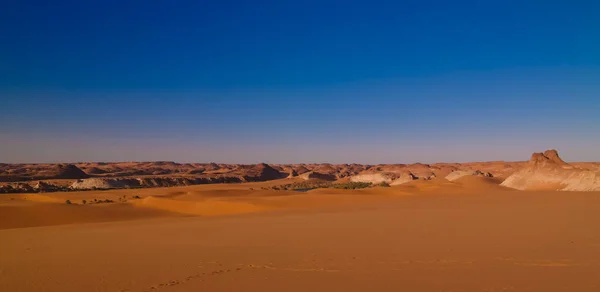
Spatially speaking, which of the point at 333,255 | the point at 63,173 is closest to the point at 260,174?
the point at 63,173

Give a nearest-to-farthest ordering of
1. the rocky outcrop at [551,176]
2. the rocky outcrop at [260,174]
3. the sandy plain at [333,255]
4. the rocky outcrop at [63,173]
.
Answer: the sandy plain at [333,255], the rocky outcrop at [551,176], the rocky outcrop at [63,173], the rocky outcrop at [260,174]

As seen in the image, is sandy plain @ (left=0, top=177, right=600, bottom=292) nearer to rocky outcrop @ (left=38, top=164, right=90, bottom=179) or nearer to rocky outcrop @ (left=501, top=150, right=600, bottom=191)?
rocky outcrop @ (left=501, top=150, right=600, bottom=191)

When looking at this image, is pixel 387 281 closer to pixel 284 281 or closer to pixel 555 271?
pixel 284 281

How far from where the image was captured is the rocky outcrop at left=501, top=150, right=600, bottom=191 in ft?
103

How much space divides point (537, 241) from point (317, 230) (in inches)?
254

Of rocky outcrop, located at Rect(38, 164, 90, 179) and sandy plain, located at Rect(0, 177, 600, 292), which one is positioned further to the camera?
rocky outcrop, located at Rect(38, 164, 90, 179)

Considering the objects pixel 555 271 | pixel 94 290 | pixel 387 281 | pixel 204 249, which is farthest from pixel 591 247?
pixel 94 290

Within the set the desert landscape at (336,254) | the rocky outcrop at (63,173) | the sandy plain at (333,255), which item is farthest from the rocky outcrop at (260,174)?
the sandy plain at (333,255)

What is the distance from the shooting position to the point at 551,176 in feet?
119

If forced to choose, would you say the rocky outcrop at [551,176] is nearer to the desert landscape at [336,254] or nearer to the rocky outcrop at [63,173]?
the desert landscape at [336,254]

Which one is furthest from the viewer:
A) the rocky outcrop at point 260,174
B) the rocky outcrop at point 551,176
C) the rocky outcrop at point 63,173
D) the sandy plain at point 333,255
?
the rocky outcrop at point 260,174

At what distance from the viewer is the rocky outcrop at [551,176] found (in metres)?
31.4

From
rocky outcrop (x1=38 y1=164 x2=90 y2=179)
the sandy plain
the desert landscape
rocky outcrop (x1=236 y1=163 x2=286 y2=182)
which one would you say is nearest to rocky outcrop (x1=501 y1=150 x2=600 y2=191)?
the desert landscape

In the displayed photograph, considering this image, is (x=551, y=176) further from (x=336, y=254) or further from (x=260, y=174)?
(x=260, y=174)
